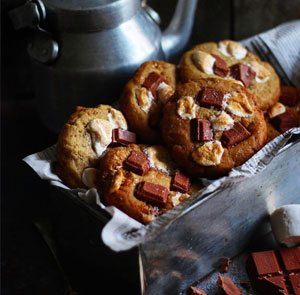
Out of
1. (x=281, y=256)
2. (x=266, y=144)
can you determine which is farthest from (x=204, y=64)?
(x=281, y=256)

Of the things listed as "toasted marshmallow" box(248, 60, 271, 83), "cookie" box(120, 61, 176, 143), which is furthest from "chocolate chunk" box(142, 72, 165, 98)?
"toasted marshmallow" box(248, 60, 271, 83)

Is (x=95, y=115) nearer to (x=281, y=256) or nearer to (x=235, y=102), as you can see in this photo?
(x=235, y=102)

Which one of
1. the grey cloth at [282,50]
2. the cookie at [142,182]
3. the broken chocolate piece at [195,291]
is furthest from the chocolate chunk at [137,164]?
the grey cloth at [282,50]

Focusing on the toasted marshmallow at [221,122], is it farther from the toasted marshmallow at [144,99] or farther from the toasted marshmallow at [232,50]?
the toasted marshmallow at [232,50]

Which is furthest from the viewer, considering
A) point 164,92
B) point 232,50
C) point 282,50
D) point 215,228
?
point 282,50

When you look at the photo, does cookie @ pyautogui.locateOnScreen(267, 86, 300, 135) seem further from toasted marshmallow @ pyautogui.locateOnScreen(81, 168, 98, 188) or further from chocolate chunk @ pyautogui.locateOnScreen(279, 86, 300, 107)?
toasted marshmallow @ pyautogui.locateOnScreen(81, 168, 98, 188)

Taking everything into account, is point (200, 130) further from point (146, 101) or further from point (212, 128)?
point (146, 101)

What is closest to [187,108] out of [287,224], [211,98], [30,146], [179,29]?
[211,98]
